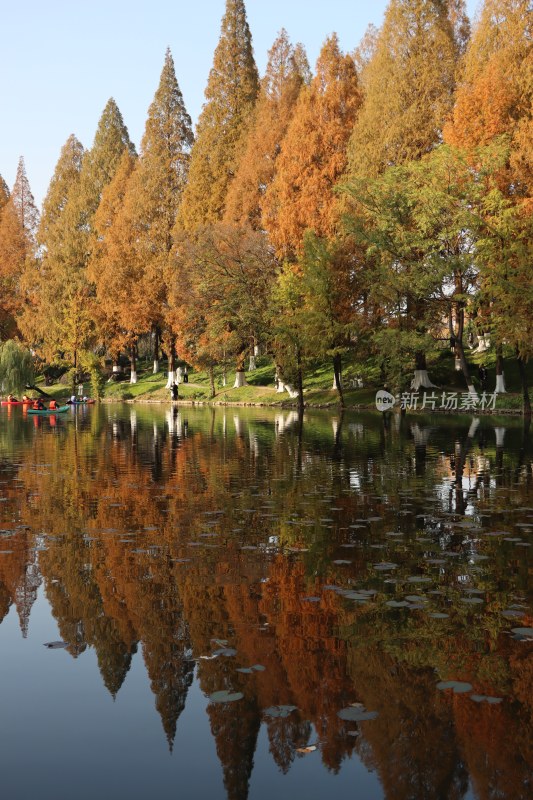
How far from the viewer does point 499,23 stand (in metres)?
38.5

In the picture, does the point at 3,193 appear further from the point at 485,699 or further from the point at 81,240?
the point at 485,699

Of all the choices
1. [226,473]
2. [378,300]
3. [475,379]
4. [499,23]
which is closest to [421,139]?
[499,23]

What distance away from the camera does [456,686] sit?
5.40 m

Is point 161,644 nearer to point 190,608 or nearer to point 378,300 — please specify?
point 190,608

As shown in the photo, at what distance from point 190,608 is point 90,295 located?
210 ft

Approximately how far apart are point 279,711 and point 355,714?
1.48 feet

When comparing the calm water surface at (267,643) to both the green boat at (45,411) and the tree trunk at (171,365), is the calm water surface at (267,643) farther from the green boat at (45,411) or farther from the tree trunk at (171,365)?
the tree trunk at (171,365)

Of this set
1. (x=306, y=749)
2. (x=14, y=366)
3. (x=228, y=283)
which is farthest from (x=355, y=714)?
(x=14, y=366)

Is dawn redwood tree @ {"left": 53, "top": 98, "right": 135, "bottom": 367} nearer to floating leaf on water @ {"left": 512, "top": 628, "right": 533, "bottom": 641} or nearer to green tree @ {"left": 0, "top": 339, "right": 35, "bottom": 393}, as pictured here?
green tree @ {"left": 0, "top": 339, "right": 35, "bottom": 393}

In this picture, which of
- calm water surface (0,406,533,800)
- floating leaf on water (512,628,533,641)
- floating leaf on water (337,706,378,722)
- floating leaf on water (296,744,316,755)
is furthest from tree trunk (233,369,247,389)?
floating leaf on water (296,744,316,755)

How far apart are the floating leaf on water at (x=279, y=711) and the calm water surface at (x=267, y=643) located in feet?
0.04

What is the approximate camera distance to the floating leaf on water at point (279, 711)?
502 centimetres

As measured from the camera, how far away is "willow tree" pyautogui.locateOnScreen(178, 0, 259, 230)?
184ft

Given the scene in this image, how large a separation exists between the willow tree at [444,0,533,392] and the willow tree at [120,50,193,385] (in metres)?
26.6
